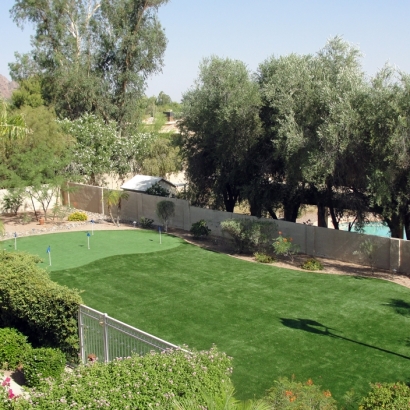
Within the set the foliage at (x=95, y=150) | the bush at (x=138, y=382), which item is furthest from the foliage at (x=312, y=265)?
the foliage at (x=95, y=150)

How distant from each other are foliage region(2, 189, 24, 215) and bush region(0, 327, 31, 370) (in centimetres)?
1765

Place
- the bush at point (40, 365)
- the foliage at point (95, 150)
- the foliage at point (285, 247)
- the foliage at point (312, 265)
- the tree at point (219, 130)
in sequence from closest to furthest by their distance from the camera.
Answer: the bush at point (40, 365)
the foliage at point (312, 265)
the foliage at point (285, 247)
the tree at point (219, 130)
the foliage at point (95, 150)

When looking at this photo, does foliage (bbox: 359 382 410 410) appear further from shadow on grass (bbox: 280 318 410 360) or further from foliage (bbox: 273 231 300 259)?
foliage (bbox: 273 231 300 259)

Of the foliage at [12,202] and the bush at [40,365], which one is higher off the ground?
the foliage at [12,202]

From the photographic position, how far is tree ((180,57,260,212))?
24.6m

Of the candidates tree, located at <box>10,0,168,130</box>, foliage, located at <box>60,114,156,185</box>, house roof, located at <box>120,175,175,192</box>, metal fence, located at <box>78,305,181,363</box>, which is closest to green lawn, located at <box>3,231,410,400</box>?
metal fence, located at <box>78,305,181,363</box>

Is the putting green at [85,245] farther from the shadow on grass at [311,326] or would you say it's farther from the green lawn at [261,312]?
the shadow on grass at [311,326]

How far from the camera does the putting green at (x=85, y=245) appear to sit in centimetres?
2197

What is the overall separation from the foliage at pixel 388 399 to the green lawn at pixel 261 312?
9.08ft

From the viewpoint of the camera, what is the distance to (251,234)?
22.2 meters

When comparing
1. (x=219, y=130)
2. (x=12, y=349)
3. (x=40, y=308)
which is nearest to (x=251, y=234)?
(x=219, y=130)

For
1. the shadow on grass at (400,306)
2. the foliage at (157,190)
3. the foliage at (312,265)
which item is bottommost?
the shadow on grass at (400,306)

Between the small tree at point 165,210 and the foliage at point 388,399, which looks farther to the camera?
the small tree at point 165,210

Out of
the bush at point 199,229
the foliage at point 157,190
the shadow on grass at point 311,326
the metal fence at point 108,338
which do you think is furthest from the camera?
the foliage at point 157,190
